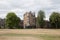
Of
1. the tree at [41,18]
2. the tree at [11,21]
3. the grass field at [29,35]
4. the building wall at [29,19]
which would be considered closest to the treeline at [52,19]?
the tree at [41,18]

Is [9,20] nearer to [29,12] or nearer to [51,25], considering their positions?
[51,25]

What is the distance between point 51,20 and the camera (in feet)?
414

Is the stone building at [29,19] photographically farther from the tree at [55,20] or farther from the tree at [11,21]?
the tree at [11,21]

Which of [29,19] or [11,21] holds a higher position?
[29,19]

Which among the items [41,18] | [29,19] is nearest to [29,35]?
[41,18]

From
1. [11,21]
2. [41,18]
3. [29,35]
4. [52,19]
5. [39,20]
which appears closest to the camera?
[29,35]

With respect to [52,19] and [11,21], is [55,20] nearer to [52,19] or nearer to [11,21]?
[52,19]

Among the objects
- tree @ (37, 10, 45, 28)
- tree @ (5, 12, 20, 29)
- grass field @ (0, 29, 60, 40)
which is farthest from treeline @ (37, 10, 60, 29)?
grass field @ (0, 29, 60, 40)

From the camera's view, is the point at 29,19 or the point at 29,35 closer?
the point at 29,35

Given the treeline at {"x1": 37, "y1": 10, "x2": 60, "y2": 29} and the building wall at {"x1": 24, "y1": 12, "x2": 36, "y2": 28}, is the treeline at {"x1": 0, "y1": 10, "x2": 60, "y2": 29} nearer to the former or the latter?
the treeline at {"x1": 37, "y1": 10, "x2": 60, "y2": 29}

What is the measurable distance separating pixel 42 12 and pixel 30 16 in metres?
29.4

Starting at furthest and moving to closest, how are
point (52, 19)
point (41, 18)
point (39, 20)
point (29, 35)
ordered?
point (41, 18) < point (39, 20) < point (52, 19) < point (29, 35)

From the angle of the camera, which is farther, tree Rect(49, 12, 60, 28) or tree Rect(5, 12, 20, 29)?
tree Rect(49, 12, 60, 28)

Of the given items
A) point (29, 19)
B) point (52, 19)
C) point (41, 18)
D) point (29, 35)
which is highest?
point (41, 18)
